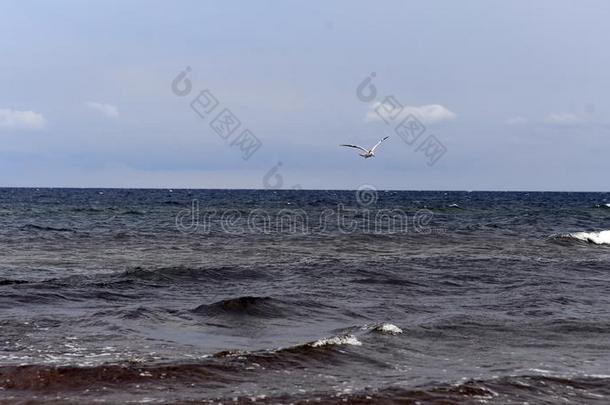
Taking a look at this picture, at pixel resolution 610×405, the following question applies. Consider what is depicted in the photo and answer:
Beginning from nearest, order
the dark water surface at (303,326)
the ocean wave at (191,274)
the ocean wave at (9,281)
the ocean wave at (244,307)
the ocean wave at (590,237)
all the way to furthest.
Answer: the dark water surface at (303,326) → the ocean wave at (244,307) → the ocean wave at (9,281) → the ocean wave at (191,274) → the ocean wave at (590,237)

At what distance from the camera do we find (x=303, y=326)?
44.1 feet

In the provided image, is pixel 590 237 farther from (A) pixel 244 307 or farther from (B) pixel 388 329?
(B) pixel 388 329

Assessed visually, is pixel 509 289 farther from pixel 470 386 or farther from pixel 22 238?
pixel 22 238

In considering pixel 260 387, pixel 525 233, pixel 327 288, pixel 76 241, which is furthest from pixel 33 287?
pixel 525 233

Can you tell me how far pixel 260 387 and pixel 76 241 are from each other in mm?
23325

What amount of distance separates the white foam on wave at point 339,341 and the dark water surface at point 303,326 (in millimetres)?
35

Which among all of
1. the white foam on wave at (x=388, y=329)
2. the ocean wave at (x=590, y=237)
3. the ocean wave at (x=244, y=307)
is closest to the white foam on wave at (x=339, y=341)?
the white foam on wave at (x=388, y=329)

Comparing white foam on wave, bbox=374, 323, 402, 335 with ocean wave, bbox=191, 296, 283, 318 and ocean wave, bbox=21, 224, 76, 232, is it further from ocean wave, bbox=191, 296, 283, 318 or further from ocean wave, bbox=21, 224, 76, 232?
ocean wave, bbox=21, 224, 76, 232

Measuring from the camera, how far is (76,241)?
1222 inches

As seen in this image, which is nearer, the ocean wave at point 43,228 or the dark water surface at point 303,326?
the dark water surface at point 303,326

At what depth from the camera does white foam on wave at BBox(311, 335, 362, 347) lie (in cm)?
1133

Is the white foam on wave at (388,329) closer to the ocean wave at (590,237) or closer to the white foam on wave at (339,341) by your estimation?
the white foam on wave at (339,341)

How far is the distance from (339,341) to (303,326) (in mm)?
1931

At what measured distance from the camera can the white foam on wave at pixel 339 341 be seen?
11.3 meters
